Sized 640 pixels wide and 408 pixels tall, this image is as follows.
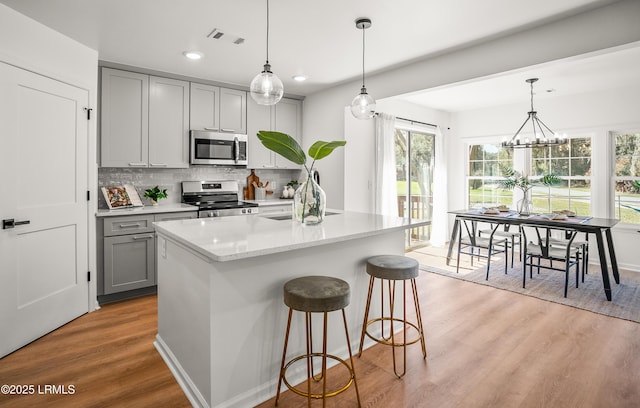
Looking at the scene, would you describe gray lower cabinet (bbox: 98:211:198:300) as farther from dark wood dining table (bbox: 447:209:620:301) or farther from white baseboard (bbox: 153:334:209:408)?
dark wood dining table (bbox: 447:209:620:301)

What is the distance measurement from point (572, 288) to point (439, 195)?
8.65 ft

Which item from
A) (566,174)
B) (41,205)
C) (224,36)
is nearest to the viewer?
(41,205)

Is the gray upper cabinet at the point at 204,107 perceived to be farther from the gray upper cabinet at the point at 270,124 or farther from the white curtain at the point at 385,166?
the white curtain at the point at 385,166

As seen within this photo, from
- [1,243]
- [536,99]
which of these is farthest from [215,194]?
[536,99]

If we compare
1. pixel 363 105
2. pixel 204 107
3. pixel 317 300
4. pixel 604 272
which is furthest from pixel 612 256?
pixel 204 107

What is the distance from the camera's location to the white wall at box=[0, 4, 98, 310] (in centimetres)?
253

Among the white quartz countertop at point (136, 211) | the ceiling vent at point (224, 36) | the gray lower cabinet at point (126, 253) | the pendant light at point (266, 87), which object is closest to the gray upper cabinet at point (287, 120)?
the white quartz countertop at point (136, 211)

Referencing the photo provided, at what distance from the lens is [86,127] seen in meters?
3.23

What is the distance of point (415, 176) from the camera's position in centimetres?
603

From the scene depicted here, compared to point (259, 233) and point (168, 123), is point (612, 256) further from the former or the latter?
point (168, 123)

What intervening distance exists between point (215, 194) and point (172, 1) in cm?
260

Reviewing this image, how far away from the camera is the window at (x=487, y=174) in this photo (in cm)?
601

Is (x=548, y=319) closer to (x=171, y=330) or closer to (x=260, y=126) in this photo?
(x=171, y=330)

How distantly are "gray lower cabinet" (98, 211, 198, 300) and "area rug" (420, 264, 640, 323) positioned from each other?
338cm
